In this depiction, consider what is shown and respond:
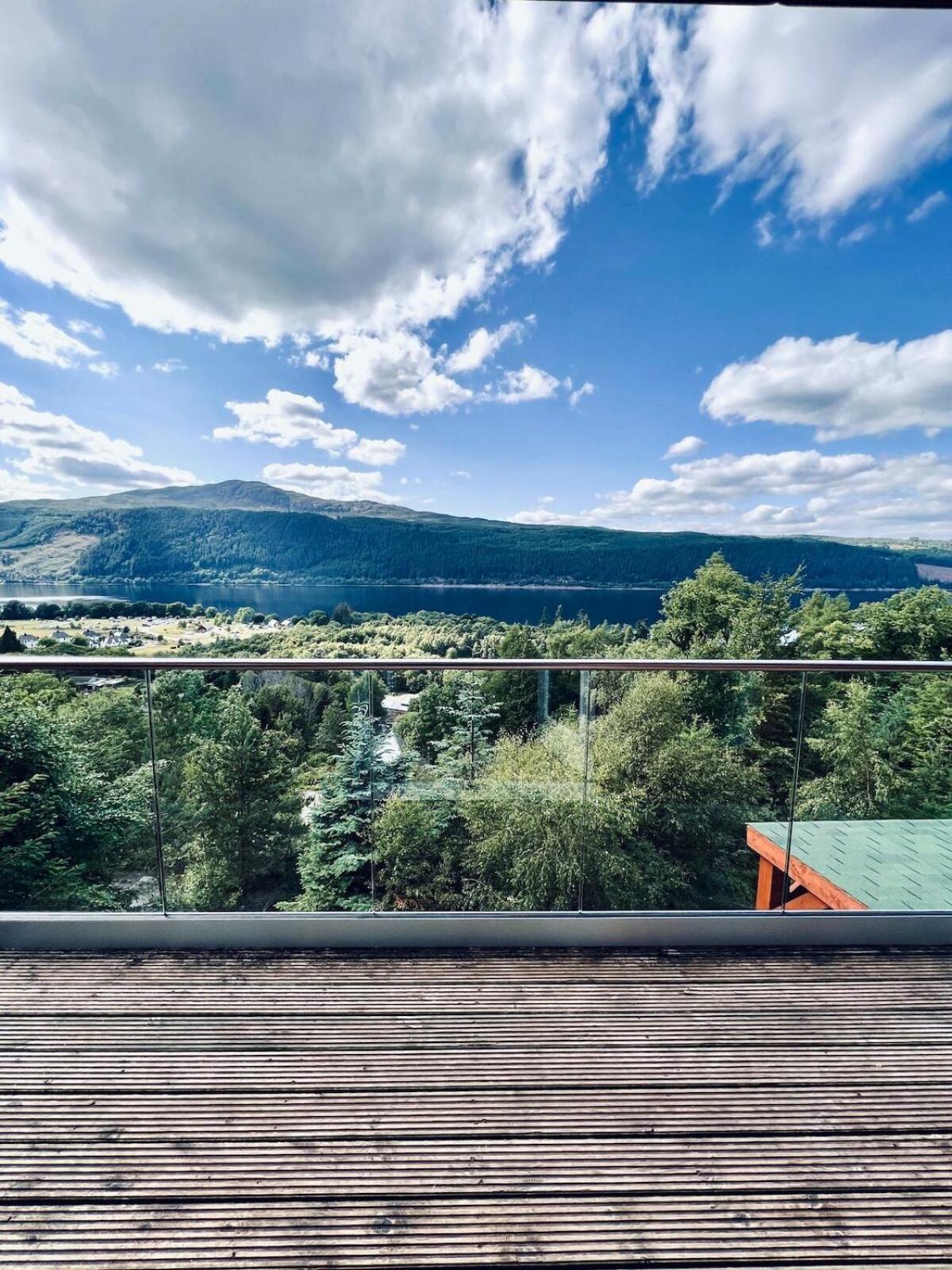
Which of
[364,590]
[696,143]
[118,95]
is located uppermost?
[696,143]

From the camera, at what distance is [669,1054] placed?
5.68ft

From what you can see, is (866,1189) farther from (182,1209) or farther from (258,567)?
(258,567)

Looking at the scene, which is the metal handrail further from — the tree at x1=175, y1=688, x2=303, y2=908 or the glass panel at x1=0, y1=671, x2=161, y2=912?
the tree at x1=175, y1=688, x2=303, y2=908

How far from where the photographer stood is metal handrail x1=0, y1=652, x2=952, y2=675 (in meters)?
2.18

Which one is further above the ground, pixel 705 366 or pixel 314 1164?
pixel 705 366

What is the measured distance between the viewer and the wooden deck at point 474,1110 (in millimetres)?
1251

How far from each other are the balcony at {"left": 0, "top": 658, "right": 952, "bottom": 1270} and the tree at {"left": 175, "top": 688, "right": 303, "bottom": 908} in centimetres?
7

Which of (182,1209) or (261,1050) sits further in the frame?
(261,1050)

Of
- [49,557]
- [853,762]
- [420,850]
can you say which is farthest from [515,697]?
[49,557]

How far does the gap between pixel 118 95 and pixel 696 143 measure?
16.9 m

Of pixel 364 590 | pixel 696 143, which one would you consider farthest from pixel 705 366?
pixel 364 590

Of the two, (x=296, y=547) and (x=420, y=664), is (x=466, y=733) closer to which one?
(x=420, y=664)

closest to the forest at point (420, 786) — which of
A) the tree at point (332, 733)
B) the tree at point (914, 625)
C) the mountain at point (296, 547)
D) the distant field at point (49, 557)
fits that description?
the tree at point (332, 733)

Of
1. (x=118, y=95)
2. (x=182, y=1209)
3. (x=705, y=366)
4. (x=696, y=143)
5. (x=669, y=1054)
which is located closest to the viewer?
(x=182, y=1209)
